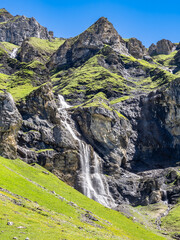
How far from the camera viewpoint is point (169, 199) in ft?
334

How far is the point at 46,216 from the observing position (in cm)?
3922

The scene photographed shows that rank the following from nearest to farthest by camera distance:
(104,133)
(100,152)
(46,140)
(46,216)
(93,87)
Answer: (46,216)
(46,140)
(100,152)
(104,133)
(93,87)

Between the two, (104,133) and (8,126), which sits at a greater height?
(8,126)

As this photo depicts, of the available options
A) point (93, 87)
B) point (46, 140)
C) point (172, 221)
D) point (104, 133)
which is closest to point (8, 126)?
point (46, 140)

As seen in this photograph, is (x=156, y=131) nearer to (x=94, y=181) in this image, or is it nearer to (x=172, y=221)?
(x=94, y=181)

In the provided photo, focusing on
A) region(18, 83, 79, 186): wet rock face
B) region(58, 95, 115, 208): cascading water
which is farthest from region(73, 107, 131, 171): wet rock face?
region(18, 83, 79, 186): wet rock face

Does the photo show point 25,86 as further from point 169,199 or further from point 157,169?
point 169,199

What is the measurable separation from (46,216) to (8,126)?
157 ft

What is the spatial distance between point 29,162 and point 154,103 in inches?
3431

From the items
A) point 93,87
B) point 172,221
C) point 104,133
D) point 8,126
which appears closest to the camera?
point 172,221

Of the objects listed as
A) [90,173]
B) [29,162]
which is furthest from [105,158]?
[29,162]

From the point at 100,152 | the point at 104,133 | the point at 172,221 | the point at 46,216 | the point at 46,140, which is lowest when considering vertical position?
the point at 172,221

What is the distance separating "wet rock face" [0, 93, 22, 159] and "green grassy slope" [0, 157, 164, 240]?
393cm

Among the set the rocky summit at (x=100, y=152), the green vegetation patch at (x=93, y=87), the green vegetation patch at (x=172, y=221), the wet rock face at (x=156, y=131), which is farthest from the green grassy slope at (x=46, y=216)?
the green vegetation patch at (x=93, y=87)
